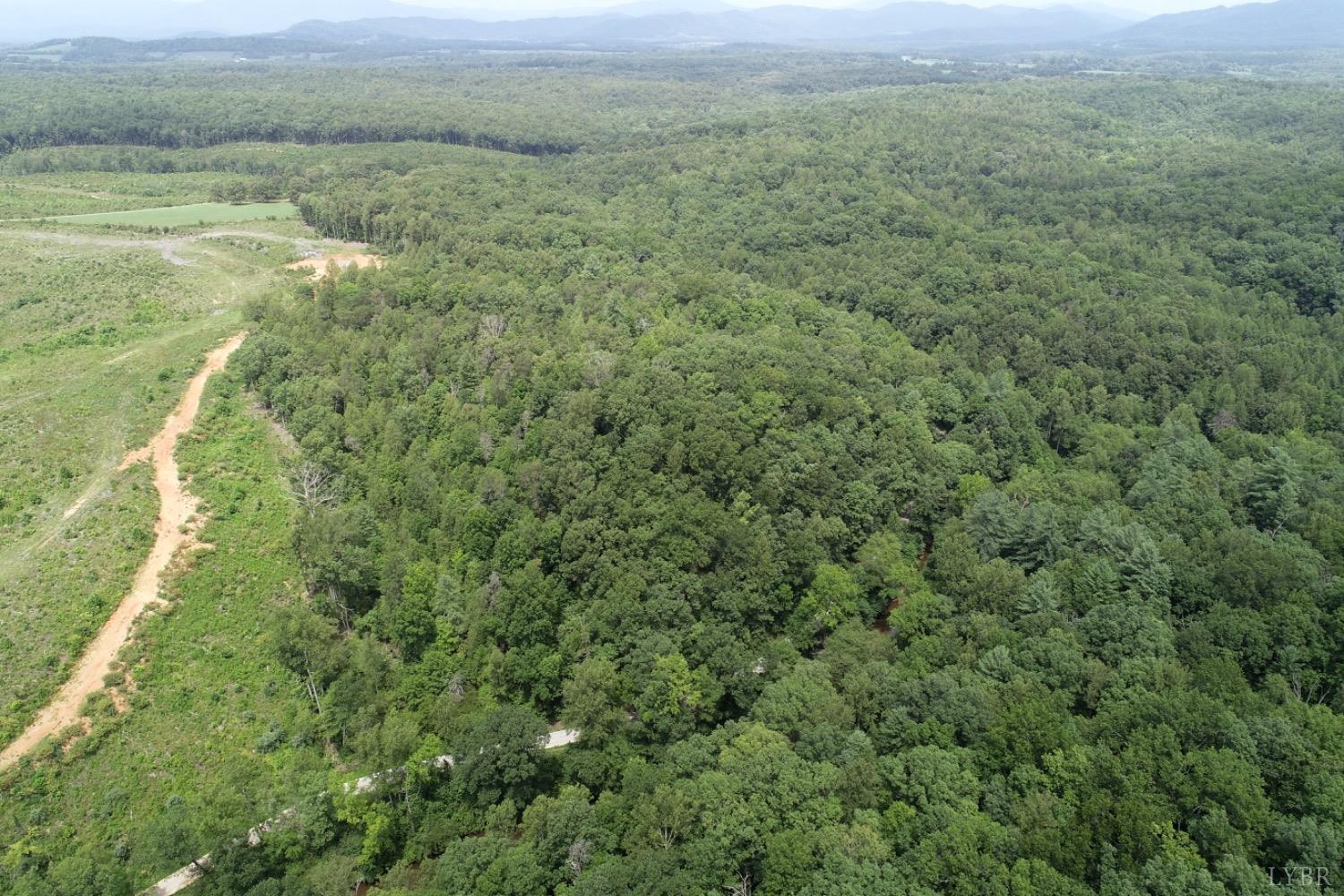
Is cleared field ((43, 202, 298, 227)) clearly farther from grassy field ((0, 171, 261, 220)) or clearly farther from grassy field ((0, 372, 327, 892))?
grassy field ((0, 372, 327, 892))

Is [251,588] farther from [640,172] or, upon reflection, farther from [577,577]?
[640,172]

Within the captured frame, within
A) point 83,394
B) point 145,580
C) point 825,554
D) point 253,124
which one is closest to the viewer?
point 825,554

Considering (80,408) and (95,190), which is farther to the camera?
(95,190)

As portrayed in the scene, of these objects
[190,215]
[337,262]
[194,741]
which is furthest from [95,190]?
[194,741]

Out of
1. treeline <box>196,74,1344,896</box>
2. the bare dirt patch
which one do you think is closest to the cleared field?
the bare dirt patch

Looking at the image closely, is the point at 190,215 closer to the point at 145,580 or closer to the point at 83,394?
the point at 83,394

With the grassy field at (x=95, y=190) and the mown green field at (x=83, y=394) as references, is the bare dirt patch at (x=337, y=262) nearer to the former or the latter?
the mown green field at (x=83, y=394)

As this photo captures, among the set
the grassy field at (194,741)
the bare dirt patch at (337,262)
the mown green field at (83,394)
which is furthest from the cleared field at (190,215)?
the grassy field at (194,741)

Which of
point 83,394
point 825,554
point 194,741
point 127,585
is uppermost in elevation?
point 83,394
